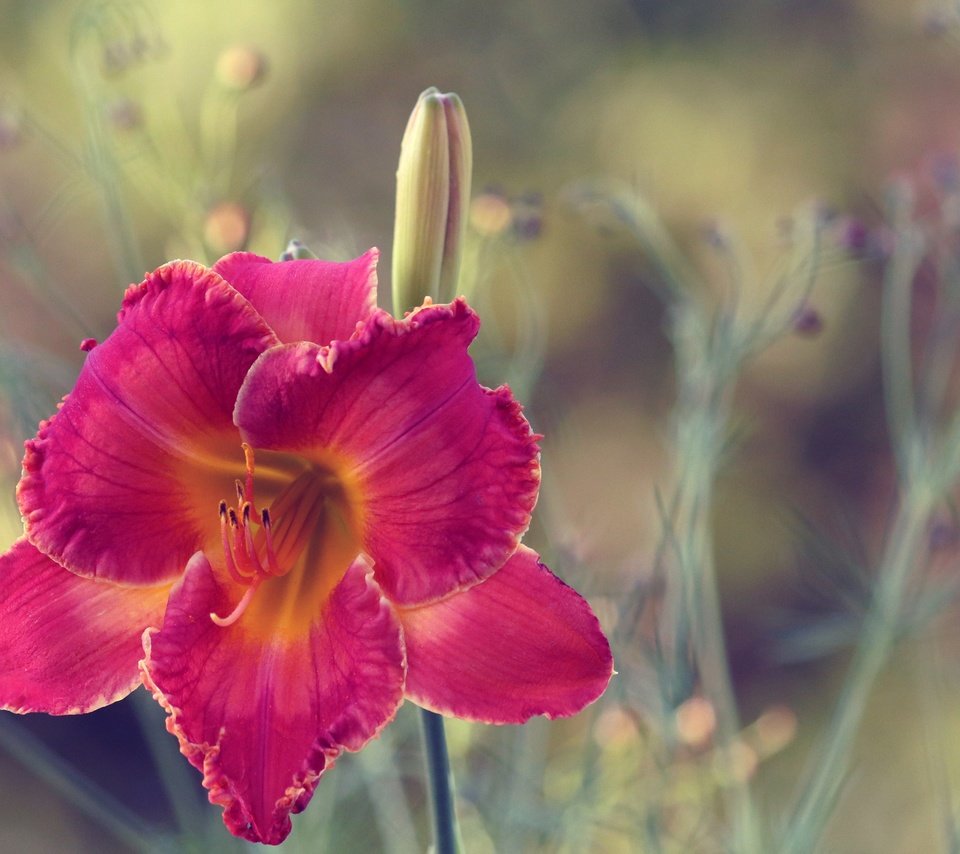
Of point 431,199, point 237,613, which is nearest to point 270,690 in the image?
point 237,613

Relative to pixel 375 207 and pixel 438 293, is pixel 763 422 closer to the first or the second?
pixel 375 207

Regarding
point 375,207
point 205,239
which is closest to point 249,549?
point 205,239

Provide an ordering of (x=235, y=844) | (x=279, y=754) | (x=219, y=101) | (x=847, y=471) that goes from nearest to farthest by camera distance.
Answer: (x=279, y=754) < (x=235, y=844) < (x=219, y=101) < (x=847, y=471)

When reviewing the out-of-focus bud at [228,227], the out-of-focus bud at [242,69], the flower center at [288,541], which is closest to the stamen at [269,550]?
the flower center at [288,541]

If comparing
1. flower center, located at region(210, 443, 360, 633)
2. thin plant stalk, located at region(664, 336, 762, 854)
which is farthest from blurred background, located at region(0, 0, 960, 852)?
flower center, located at region(210, 443, 360, 633)

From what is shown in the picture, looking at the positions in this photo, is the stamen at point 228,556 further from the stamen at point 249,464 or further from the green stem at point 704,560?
the green stem at point 704,560

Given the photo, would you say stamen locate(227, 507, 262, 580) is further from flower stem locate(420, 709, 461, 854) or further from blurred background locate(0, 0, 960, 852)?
blurred background locate(0, 0, 960, 852)
